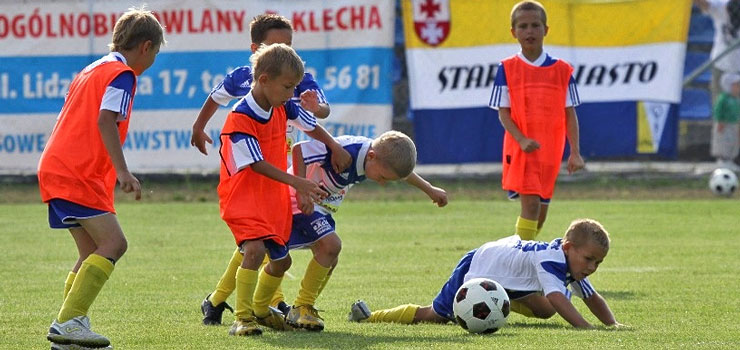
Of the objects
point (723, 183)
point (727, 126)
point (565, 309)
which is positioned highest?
point (565, 309)

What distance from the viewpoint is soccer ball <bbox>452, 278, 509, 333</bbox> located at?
20.6 ft

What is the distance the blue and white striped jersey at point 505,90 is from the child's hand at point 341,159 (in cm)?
247

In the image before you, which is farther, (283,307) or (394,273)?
(394,273)

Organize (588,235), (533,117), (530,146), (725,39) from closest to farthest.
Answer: (588,235), (530,146), (533,117), (725,39)

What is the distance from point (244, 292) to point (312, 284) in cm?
53

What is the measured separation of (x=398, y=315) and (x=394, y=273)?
2348 mm

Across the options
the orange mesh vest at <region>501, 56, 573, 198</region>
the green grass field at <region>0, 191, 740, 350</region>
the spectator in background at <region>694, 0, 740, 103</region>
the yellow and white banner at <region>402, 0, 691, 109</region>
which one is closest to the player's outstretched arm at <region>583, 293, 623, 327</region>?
the green grass field at <region>0, 191, 740, 350</region>

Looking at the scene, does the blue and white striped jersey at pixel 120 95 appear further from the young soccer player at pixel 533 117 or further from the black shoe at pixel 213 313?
the young soccer player at pixel 533 117

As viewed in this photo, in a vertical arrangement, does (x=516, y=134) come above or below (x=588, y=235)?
above

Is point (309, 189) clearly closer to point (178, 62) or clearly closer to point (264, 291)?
point (264, 291)

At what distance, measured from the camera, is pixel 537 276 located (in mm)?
6570

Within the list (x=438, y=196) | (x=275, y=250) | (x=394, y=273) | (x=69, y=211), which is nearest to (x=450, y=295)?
(x=438, y=196)

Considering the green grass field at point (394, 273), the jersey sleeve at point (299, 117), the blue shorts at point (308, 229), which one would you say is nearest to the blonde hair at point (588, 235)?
the green grass field at point (394, 273)

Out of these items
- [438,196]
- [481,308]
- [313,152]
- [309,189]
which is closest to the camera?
[309,189]
